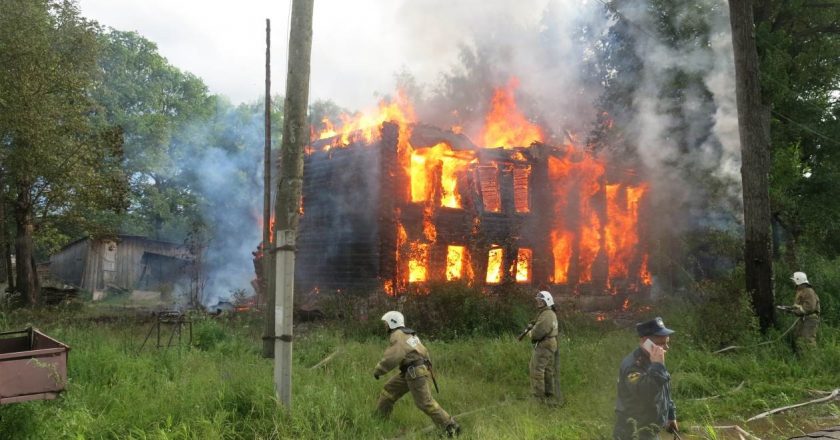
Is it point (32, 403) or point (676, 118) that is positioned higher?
point (676, 118)

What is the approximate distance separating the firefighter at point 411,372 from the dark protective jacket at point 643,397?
7.36 feet

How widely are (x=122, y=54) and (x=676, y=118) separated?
3221 cm

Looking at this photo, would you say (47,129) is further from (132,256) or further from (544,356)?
(132,256)

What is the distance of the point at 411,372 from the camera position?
6.19 m

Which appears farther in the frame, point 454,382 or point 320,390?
point 454,382

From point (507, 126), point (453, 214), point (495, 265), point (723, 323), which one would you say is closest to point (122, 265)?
point (453, 214)

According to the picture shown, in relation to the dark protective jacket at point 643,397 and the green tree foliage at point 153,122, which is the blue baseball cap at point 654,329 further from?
the green tree foliage at point 153,122

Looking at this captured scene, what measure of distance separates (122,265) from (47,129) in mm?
18442

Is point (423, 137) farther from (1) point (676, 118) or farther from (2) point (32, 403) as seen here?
(2) point (32, 403)

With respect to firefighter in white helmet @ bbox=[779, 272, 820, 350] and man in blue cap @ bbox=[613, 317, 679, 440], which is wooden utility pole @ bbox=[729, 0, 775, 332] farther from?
man in blue cap @ bbox=[613, 317, 679, 440]

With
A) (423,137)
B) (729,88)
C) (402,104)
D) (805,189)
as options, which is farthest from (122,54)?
(805,189)

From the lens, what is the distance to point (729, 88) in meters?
17.7

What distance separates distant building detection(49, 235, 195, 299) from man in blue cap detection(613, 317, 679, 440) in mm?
26309

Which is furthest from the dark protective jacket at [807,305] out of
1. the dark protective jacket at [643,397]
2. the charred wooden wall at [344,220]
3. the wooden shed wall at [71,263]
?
the wooden shed wall at [71,263]
